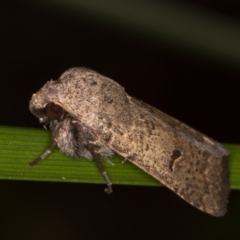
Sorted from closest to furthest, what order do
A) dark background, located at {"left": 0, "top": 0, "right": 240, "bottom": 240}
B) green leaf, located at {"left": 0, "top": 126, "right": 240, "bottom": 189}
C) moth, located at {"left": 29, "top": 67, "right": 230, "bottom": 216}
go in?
green leaf, located at {"left": 0, "top": 126, "right": 240, "bottom": 189} → moth, located at {"left": 29, "top": 67, "right": 230, "bottom": 216} → dark background, located at {"left": 0, "top": 0, "right": 240, "bottom": 240}

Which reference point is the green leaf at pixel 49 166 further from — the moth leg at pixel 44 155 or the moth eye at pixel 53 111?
the moth eye at pixel 53 111

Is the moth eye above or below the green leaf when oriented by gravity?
above

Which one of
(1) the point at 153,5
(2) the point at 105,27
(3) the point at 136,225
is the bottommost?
(3) the point at 136,225

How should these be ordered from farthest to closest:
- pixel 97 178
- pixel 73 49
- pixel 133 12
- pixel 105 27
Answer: pixel 73 49 → pixel 105 27 → pixel 133 12 → pixel 97 178

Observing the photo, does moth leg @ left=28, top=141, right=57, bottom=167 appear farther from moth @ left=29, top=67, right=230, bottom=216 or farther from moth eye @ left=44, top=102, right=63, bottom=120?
moth eye @ left=44, top=102, right=63, bottom=120

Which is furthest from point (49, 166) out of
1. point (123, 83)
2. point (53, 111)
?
point (123, 83)

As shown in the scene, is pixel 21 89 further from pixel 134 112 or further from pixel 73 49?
pixel 134 112

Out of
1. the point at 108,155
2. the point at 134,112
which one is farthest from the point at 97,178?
the point at 134,112

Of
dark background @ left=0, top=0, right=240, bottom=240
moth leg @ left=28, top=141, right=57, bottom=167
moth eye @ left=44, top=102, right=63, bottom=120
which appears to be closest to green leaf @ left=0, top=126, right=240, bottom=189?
A: moth leg @ left=28, top=141, right=57, bottom=167
